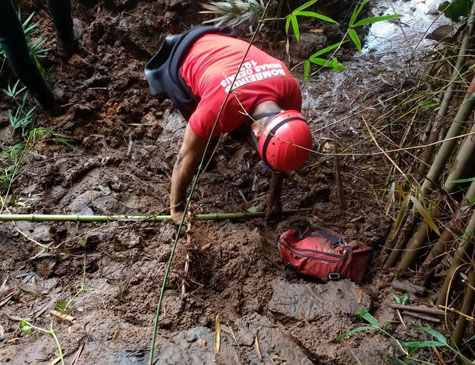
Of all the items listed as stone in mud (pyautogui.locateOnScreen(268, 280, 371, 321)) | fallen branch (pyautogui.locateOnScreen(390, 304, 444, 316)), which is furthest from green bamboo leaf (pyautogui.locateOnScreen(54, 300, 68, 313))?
fallen branch (pyautogui.locateOnScreen(390, 304, 444, 316))

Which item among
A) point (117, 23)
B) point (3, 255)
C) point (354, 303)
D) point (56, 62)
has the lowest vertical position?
point (3, 255)

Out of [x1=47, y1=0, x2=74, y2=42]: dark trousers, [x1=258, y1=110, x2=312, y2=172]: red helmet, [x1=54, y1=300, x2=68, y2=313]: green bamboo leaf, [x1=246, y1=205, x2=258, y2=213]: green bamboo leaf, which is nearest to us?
[x1=54, y1=300, x2=68, y2=313]: green bamboo leaf

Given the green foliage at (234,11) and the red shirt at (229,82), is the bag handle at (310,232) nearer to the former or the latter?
the red shirt at (229,82)

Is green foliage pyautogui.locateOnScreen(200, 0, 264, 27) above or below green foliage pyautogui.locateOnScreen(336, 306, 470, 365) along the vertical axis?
above

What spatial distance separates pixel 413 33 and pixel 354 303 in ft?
9.55

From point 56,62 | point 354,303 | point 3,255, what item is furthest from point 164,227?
point 56,62

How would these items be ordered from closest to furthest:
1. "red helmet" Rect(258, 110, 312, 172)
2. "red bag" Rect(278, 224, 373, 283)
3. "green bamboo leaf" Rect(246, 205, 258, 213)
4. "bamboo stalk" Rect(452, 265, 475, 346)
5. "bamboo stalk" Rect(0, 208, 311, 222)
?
"bamboo stalk" Rect(452, 265, 475, 346)
"red helmet" Rect(258, 110, 312, 172)
"red bag" Rect(278, 224, 373, 283)
"bamboo stalk" Rect(0, 208, 311, 222)
"green bamboo leaf" Rect(246, 205, 258, 213)

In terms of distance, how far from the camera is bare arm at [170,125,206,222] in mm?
2117

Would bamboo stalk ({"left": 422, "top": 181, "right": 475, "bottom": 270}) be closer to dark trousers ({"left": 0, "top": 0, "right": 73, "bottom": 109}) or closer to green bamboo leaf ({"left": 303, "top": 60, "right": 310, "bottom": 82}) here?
A: green bamboo leaf ({"left": 303, "top": 60, "right": 310, "bottom": 82})

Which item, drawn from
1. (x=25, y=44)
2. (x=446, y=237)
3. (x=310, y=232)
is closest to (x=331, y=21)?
(x=446, y=237)

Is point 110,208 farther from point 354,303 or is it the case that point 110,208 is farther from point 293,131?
point 354,303

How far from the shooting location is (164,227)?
229cm

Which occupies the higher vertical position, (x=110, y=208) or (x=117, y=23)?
(x=117, y=23)

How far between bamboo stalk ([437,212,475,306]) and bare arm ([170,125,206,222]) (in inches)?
51.8
